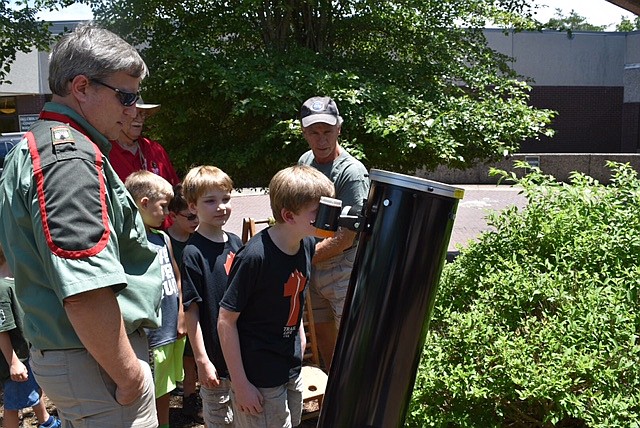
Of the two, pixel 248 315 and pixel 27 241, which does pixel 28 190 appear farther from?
pixel 248 315

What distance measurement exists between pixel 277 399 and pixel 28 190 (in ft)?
4.65

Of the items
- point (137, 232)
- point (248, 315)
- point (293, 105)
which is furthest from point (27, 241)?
point (293, 105)

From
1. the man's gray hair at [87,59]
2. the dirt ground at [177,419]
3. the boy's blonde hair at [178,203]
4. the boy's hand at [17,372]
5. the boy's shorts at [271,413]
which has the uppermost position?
the man's gray hair at [87,59]

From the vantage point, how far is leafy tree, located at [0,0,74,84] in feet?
20.2

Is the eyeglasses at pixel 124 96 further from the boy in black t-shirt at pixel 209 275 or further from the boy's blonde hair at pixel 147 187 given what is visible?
the boy's blonde hair at pixel 147 187

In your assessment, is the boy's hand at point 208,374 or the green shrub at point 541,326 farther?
the boy's hand at point 208,374

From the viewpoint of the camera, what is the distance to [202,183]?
341cm

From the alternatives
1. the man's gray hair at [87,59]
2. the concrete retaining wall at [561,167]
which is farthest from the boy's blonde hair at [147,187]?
the concrete retaining wall at [561,167]

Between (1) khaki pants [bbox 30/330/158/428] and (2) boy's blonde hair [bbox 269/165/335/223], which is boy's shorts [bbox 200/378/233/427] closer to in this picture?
(2) boy's blonde hair [bbox 269/165/335/223]

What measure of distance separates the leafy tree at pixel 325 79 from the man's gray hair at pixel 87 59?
10.9 ft

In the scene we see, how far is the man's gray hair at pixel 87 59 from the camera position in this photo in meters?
2.07

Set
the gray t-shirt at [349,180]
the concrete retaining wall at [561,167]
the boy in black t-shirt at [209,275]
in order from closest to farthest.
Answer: the boy in black t-shirt at [209,275] < the gray t-shirt at [349,180] < the concrete retaining wall at [561,167]

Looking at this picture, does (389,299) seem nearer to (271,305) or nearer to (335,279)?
(271,305)

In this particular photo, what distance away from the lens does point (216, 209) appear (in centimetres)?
336
